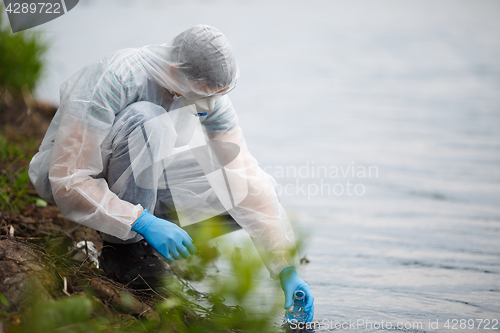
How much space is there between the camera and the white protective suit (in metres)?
1.47

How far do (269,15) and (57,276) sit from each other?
997 cm

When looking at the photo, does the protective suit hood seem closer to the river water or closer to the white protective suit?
the white protective suit

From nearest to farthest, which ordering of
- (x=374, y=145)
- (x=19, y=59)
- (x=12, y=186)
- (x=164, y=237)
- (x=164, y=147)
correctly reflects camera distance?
1. (x=164, y=237)
2. (x=164, y=147)
3. (x=12, y=186)
4. (x=19, y=59)
5. (x=374, y=145)

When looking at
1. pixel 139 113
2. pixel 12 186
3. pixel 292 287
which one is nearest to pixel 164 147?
pixel 139 113

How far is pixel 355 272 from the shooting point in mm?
2094

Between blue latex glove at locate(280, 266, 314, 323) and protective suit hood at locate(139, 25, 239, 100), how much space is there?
658mm

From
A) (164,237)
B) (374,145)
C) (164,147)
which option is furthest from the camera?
(374,145)

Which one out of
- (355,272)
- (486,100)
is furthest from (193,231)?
(486,100)

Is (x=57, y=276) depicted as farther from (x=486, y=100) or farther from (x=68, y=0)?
(x=486, y=100)

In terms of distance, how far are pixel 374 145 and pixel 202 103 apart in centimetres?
247

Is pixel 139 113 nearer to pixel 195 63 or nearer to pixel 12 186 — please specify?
pixel 195 63

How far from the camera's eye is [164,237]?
57.2 inches

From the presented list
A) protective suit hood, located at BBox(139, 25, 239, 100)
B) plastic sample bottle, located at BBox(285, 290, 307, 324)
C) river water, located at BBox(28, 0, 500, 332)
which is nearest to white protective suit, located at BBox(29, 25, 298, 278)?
protective suit hood, located at BBox(139, 25, 239, 100)

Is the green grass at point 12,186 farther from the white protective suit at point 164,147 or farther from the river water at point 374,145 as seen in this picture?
the river water at point 374,145
